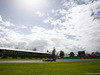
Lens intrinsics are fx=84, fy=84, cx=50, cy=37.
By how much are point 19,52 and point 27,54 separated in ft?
28.0

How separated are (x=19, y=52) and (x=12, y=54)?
736 cm

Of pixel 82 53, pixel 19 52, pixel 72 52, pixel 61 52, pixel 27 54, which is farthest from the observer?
pixel 72 52

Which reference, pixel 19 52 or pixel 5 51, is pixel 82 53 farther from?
pixel 5 51

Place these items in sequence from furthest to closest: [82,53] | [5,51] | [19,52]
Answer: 1. [82,53]
2. [19,52]
3. [5,51]

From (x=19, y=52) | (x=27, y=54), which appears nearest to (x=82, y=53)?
(x=27, y=54)

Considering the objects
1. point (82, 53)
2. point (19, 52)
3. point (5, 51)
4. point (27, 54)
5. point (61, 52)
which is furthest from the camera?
point (61, 52)

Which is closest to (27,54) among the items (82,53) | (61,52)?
(61,52)

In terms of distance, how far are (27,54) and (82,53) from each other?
8285cm

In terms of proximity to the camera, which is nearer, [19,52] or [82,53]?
[19,52]

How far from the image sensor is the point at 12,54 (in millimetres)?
59688

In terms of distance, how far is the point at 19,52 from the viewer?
66625mm

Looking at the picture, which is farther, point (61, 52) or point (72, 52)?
point (72, 52)

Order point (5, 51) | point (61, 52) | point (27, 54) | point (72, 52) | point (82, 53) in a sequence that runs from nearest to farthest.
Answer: point (5, 51), point (27, 54), point (82, 53), point (61, 52), point (72, 52)

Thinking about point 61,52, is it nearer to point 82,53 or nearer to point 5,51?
point 82,53
